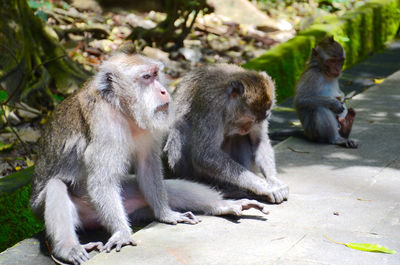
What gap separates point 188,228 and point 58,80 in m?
4.85

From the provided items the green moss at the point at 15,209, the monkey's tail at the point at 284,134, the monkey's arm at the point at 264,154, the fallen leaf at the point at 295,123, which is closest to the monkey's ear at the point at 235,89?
the monkey's arm at the point at 264,154

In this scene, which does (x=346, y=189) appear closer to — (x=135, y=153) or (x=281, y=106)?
(x=135, y=153)

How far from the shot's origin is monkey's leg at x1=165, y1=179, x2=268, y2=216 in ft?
17.2

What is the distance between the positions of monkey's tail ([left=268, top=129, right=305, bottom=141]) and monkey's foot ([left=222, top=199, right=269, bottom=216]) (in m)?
2.22

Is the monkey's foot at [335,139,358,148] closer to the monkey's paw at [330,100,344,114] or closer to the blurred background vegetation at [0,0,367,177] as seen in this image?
the monkey's paw at [330,100,344,114]

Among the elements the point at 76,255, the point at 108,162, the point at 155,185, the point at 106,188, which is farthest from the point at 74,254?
the point at 155,185

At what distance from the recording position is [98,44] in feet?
36.5

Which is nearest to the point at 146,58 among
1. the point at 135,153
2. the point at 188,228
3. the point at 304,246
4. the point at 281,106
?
the point at 135,153

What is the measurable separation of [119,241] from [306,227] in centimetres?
147

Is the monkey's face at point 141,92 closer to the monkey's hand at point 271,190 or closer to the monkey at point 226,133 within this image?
the monkey at point 226,133

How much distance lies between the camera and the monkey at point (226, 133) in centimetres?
557

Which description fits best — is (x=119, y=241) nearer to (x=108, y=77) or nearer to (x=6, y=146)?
(x=108, y=77)

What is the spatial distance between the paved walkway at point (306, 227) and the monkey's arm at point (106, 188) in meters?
0.19

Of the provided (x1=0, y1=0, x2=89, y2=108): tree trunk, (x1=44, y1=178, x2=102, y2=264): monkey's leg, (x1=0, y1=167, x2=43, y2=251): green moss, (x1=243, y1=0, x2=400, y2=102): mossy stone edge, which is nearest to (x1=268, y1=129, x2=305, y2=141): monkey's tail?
(x1=243, y1=0, x2=400, y2=102): mossy stone edge
